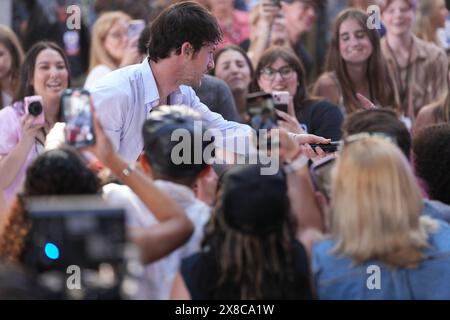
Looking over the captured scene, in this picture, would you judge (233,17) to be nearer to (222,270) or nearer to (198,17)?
(198,17)

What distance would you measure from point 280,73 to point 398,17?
1.52 m

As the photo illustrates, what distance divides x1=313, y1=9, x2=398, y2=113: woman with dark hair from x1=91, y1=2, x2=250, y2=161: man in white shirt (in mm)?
1809

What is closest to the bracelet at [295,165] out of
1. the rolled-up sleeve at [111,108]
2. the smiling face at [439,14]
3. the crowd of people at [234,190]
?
the crowd of people at [234,190]

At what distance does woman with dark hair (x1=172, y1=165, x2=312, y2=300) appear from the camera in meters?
3.04

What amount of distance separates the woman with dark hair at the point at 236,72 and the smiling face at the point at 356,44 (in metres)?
0.70

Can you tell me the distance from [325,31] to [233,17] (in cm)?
107

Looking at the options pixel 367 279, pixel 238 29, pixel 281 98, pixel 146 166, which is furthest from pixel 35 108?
pixel 238 29

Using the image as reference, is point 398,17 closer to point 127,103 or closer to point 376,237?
point 127,103

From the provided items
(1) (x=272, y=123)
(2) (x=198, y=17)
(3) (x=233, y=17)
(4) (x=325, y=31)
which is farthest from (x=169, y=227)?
(4) (x=325, y=31)

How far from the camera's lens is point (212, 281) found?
3.07 m

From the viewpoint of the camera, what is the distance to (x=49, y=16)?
830 centimetres

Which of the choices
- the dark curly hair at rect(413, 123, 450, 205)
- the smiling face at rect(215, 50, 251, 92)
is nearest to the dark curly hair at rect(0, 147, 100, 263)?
the dark curly hair at rect(413, 123, 450, 205)

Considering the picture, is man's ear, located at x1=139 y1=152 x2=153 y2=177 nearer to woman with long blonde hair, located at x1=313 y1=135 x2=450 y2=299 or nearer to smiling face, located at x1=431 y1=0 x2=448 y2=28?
woman with long blonde hair, located at x1=313 y1=135 x2=450 y2=299
